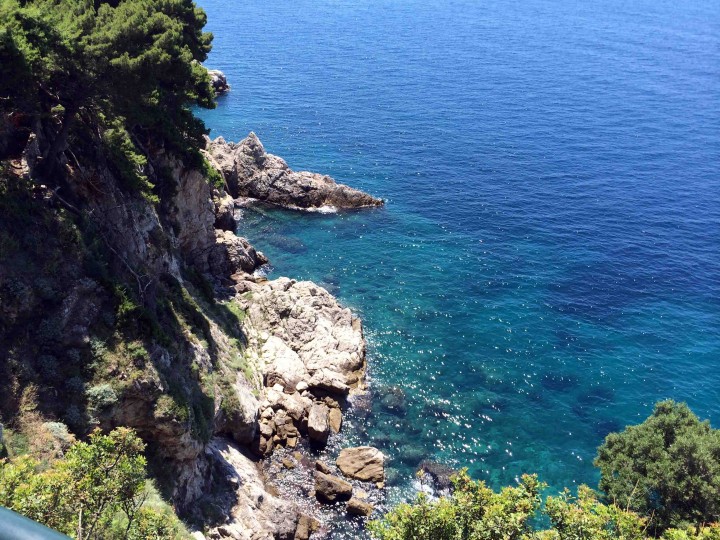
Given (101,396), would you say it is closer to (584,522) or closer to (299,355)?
(299,355)

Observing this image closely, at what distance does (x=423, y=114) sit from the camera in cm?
11450

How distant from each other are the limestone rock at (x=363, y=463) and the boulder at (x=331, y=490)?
5.68 ft

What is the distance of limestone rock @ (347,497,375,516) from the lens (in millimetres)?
39219

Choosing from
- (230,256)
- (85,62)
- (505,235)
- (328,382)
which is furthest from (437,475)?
(505,235)

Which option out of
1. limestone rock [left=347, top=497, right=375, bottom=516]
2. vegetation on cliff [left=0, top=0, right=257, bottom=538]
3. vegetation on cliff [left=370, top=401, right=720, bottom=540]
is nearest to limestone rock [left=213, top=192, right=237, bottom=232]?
vegetation on cliff [left=0, top=0, right=257, bottom=538]

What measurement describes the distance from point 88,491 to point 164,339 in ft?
58.9

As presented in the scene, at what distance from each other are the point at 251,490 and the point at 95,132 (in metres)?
27.6

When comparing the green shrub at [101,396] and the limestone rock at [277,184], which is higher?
the limestone rock at [277,184]

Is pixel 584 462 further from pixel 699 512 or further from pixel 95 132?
pixel 95 132

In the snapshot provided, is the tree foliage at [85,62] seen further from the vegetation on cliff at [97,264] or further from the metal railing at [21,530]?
the metal railing at [21,530]

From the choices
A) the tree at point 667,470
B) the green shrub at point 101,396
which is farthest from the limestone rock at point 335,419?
the tree at point 667,470

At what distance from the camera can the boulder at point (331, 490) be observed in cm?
3991

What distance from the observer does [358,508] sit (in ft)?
129

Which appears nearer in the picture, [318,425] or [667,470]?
[667,470]
